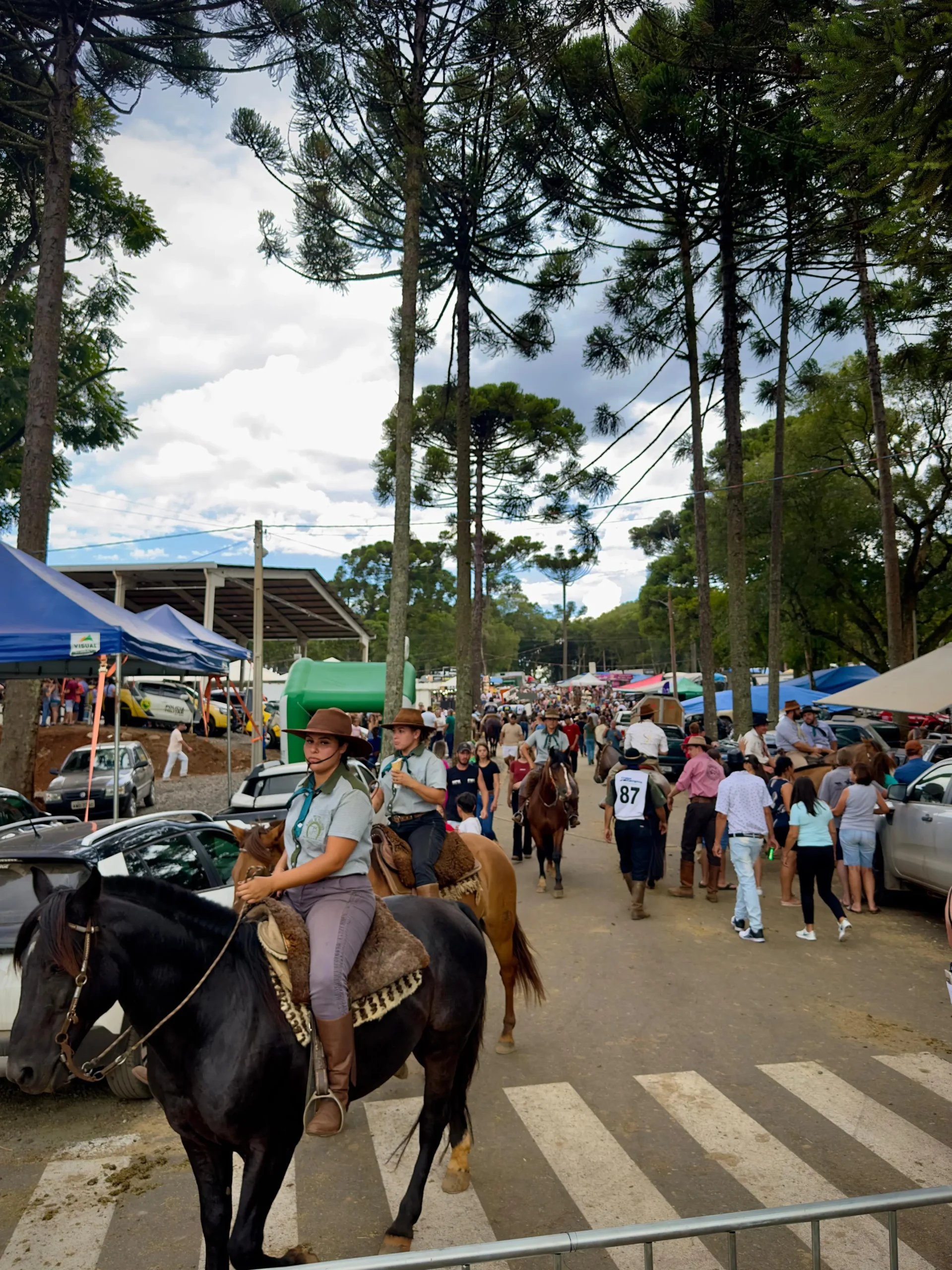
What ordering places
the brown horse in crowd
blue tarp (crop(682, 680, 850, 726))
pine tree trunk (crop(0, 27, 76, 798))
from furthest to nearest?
blue tarp (crop(682, 680, 850, 726)), pine tree trunk (crop(0, 27, 76, 798)), the brown horse in crowd

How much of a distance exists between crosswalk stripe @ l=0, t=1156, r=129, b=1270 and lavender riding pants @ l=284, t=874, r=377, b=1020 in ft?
5.47

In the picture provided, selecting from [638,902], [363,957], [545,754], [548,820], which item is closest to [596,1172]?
[363,957]

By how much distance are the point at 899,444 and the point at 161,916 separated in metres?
32.8

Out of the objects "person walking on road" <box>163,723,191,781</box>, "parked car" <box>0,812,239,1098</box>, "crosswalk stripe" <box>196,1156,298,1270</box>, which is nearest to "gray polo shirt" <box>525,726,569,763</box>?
"parked car" <box>0,812,239,1098</box>

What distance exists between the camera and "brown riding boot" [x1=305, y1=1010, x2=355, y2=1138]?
343cm

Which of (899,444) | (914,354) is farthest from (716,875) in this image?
(899,444)

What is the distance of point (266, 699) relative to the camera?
43562 millimetres

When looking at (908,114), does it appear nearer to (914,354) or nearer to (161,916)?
(161,916)

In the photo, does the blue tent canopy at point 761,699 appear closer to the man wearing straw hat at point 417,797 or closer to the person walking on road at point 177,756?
the person walking on road at point 177,756

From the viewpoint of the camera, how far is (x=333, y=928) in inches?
143

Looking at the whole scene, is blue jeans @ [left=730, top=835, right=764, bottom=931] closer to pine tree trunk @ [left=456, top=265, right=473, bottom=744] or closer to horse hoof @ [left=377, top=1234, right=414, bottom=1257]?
horse hoof @ [left=377, top=1234, right=414, bottom=1257]

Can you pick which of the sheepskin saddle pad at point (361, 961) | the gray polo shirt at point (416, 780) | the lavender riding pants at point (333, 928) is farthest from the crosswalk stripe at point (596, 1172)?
the gray polo shirt at point (416, 780)

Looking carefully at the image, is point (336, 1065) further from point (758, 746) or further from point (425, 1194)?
point (758, 746)

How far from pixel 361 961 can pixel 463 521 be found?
18804mm
